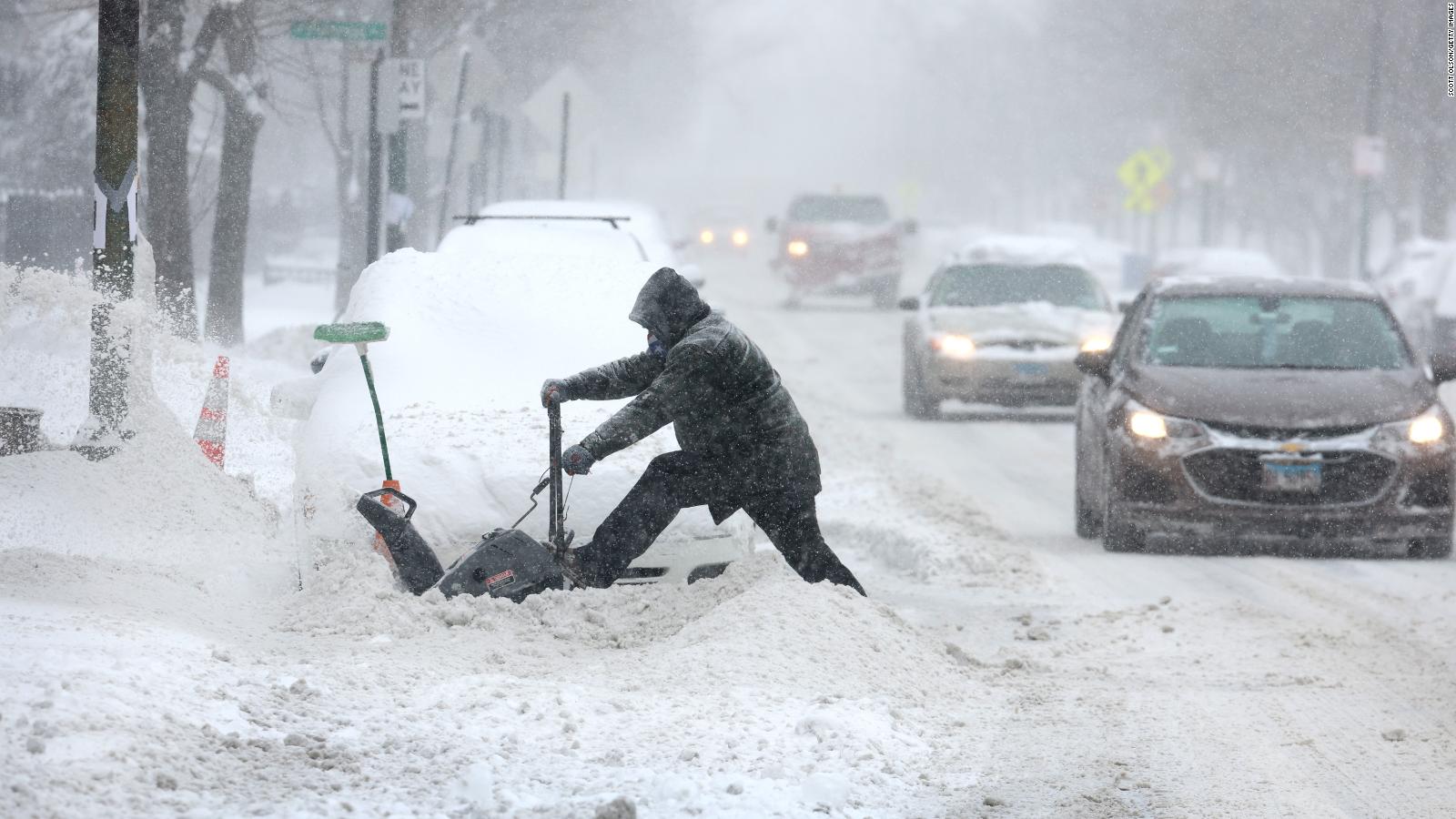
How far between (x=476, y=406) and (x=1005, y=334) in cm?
1035

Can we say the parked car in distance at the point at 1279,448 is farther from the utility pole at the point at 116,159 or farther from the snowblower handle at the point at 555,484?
the utility pole at the point at 116,159

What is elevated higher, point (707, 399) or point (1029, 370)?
point (707, 399)

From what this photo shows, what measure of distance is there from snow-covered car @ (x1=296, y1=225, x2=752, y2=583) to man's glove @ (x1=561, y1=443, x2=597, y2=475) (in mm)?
653

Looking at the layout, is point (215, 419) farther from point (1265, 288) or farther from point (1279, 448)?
point (1265, 288)

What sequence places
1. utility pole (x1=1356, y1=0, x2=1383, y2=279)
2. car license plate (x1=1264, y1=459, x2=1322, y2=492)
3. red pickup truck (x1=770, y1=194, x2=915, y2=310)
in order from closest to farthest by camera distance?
car license plate (x1=1264, y1=459, x2=1322, y2=492) < utility pole (x1=1356, y1=0, x2=1383, y2=279) < red pickup truck (x1=770, y1=194, x2=915, y2=310)

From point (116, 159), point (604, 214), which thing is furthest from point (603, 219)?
point (116, 159)

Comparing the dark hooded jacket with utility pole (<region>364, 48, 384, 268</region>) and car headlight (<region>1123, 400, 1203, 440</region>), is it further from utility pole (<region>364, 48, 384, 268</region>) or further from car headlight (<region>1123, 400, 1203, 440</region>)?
utility pole (<region>364, 48, 384, 268</region>)

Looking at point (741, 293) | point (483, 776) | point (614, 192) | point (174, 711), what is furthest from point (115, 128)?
point (614, 192)

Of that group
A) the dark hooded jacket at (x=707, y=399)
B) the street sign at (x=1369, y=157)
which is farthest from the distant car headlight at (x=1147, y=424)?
the street sign at (x=1369, y=157)

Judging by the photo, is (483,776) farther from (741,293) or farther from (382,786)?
(741,293)

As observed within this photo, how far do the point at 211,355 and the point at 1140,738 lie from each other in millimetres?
11890

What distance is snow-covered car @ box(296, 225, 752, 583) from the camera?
7789mm

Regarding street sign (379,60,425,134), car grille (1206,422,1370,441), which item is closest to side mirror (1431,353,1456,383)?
car grille (1206,422,1370,441)

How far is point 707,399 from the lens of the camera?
742cm
